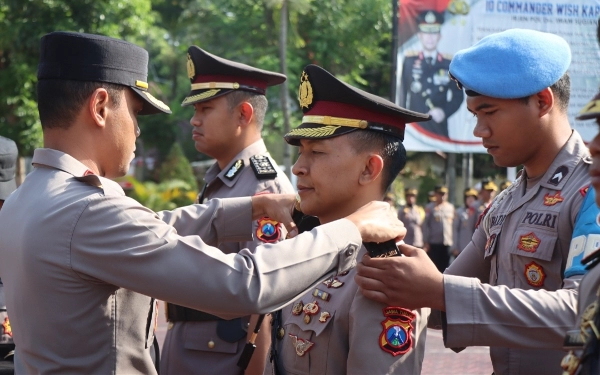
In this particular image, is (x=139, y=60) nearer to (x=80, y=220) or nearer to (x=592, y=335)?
(x=80, y=220)

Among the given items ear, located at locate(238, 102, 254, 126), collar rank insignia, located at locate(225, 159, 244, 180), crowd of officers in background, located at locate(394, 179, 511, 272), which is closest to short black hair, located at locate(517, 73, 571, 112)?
collar rank insignia, located at locate(225, 159, 244, 180)

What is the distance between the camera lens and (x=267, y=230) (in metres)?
4.20

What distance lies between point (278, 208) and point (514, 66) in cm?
132

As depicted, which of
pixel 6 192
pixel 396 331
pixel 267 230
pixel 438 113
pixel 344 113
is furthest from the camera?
pixel 438 113

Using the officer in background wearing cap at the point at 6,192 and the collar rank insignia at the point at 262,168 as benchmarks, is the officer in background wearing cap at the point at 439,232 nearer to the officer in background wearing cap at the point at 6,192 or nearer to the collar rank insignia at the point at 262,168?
the collar rank insignia at the point at 262,168

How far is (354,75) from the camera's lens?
84.9 feet

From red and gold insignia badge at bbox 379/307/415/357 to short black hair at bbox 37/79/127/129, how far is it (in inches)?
48.3

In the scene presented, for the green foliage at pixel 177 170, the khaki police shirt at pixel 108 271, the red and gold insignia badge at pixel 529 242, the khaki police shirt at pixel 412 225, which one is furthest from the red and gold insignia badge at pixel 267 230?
the green foliage at pixel 177 170

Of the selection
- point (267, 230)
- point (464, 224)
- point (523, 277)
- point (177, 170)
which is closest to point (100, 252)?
point (523, 277)

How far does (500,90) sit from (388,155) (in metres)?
0.48

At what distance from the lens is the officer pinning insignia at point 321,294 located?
2943 millimetres

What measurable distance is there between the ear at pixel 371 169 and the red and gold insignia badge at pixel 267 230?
3.83ft

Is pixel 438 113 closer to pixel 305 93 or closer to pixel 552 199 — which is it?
pixel 305 93

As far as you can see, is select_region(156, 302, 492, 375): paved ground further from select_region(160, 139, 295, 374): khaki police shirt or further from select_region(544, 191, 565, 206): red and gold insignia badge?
select_region(544, 191, 565, 206): red and gold insignia badge
